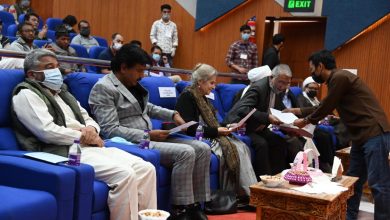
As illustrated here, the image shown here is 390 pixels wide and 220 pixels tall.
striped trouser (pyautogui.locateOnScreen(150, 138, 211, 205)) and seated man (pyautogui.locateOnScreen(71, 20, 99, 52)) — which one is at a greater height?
seated man (pyautogui.locateOnScreen(71, 20, 99, 52))

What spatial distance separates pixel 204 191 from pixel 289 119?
1089 mm

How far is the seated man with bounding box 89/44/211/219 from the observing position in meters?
3.09

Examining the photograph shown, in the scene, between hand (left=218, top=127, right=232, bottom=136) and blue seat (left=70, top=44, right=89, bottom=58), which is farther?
blue seat (left=70, top=44, right=89, bottom=58)

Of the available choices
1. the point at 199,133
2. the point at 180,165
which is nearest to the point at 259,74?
the point at 199,133

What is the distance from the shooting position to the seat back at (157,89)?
3.97 meters

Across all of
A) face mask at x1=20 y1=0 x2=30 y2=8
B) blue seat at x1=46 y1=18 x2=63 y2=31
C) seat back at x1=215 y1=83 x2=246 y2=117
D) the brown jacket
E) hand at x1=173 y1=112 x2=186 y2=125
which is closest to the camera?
the brown jacket

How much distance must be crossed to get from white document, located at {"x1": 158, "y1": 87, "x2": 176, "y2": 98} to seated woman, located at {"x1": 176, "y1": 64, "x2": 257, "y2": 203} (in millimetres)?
283

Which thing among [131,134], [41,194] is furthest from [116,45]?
[41,194]

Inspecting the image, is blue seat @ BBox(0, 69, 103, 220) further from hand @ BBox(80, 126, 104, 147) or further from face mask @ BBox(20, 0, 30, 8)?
face mask @ BBox(20, 0, 30, 8)

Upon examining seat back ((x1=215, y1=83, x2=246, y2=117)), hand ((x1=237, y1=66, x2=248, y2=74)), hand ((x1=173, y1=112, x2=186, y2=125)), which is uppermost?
hand ((x1=237, y1=66, x2=248, y2=74))

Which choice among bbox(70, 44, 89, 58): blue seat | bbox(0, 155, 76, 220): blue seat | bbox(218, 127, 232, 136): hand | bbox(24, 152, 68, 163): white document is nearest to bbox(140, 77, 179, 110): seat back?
bbox(218, 127, 232, 136): hand

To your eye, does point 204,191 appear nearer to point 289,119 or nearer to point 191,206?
point 191,206

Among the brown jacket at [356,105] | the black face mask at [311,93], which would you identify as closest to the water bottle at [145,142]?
the brown jacket at [356,105]

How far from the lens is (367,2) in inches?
281
